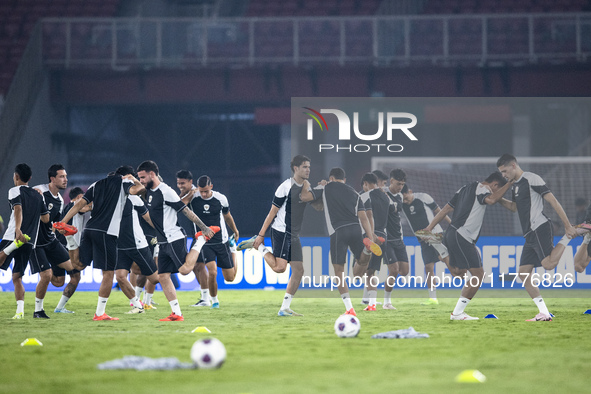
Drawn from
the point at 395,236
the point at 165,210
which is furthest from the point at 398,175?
the point at 165,210

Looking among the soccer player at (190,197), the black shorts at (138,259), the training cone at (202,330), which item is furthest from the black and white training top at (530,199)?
the black shorts at (138,259)

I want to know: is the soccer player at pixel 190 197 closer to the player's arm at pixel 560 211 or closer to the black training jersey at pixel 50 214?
the black training jersey at pixel 50 214

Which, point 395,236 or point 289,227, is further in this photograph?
point 395,236

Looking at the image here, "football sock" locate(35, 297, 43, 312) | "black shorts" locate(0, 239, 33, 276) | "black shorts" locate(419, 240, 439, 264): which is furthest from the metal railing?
"football sock" locate(35, 297, 43, 312)

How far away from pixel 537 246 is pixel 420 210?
3356 mm

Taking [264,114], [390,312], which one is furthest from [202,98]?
[390,312]

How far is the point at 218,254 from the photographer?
43.8ft

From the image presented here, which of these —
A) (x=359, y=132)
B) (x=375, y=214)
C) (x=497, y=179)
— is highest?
(x=359, y=132)

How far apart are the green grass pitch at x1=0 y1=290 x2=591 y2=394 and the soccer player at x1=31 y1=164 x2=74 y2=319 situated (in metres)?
0.45

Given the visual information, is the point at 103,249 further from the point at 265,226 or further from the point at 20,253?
the point at 265,226

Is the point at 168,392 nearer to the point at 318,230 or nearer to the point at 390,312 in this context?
the point at 390,312

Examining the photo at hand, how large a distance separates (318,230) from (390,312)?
12.2 feet

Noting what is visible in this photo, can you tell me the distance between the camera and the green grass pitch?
5.73 m

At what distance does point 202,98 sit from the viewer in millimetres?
22031
